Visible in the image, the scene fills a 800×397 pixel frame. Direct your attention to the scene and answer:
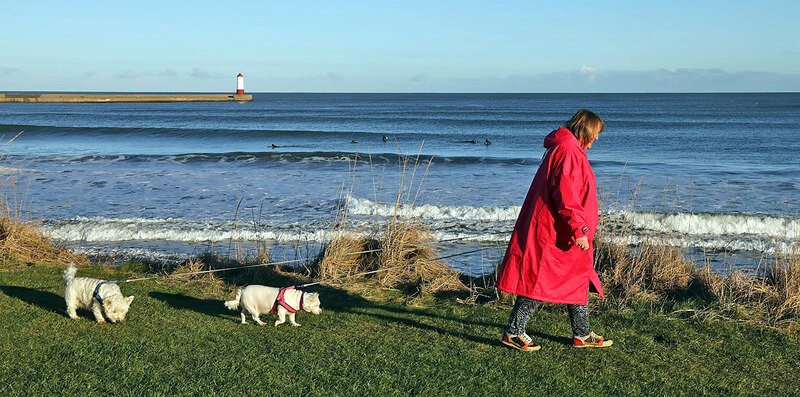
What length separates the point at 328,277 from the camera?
6930mm

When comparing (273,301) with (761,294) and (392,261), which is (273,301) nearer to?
(392,261)

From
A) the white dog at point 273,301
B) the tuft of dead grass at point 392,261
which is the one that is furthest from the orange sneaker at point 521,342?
the tuft of dead grass at point 392,261

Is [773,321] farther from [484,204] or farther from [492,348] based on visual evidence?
[484,204]

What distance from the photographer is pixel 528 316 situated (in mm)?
4676

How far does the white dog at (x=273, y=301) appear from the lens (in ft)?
16.6

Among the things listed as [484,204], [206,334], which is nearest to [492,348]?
[206,334]

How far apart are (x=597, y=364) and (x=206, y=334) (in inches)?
115

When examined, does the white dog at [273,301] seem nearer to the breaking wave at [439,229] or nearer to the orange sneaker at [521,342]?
the orange sneaker at [521,342]

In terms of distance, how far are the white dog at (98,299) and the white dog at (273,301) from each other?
921mm

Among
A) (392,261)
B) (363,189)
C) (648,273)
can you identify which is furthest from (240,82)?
(648,273)

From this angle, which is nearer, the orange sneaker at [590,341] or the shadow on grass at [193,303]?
the orange sneaker at [590,341]

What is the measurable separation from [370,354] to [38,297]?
3385mm

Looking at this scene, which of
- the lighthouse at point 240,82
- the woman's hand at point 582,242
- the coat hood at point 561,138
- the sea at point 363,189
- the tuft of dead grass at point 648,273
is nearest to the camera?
the woman's hand at point 582,242

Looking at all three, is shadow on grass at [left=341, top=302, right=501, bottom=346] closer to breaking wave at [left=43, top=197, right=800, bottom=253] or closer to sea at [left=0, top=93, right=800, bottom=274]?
sea at [left=0, top=93, right=800, bottom=274]
